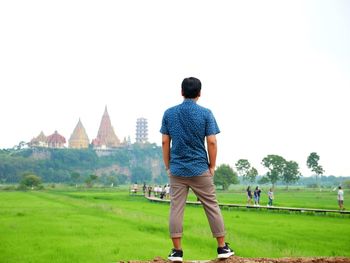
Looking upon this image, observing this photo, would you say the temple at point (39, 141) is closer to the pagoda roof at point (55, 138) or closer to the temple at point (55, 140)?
the temple at point (55, 140)

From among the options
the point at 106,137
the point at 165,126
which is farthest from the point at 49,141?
the point at 165,126

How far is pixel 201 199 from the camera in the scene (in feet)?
13.4

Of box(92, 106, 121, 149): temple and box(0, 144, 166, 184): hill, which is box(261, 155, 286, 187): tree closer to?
box(0, 144, 166, 184): hill

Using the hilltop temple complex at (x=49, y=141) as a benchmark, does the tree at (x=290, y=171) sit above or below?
below

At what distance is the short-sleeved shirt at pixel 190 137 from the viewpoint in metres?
4.02

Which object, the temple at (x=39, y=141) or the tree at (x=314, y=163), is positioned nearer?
the tree at (x=314, y=163)

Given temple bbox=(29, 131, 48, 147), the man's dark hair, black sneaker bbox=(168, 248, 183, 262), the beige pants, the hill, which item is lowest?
black sneaker bbox=(168, 248, 183, 262)

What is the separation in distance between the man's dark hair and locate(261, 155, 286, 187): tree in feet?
231

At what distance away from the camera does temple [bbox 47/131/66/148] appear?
114 meters

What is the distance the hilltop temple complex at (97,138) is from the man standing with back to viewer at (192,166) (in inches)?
4364

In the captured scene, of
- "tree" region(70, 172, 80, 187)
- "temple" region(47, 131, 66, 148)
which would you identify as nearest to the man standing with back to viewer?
"tree" region(70, 172, 80, 187)

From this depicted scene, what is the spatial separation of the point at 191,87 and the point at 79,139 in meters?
124

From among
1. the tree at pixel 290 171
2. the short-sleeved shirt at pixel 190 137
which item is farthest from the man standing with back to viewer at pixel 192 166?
the tree at pixel 290 171

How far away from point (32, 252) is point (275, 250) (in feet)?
17.1
